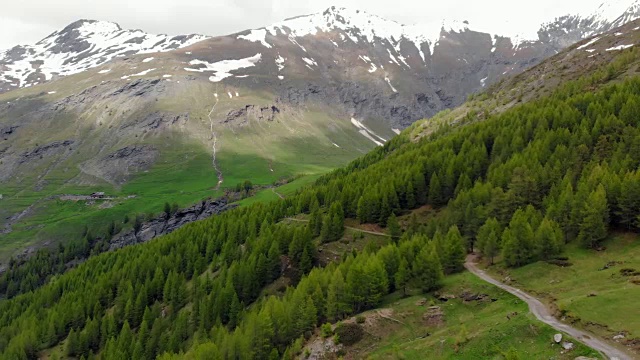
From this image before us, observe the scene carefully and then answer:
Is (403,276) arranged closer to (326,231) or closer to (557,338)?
(557,338)

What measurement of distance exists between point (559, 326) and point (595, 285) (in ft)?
50.3

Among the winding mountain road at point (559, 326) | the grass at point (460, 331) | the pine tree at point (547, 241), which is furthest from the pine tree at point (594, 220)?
the grass at point (460, 331)

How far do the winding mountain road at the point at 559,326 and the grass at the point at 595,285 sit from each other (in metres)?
1.46

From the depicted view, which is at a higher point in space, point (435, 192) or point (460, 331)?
point (460, 331)

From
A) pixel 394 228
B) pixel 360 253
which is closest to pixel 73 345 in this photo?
pixel 360 253

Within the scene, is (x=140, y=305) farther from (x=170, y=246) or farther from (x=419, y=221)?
(x=419, y=221)

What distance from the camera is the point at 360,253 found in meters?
96.9

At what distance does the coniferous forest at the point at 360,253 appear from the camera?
247ft

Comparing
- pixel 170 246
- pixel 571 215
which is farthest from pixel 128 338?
pixel 571 215

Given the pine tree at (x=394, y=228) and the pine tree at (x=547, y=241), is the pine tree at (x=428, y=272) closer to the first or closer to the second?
the pine tree at (x=547, y=241)

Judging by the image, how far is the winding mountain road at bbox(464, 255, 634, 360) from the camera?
42.0 metres

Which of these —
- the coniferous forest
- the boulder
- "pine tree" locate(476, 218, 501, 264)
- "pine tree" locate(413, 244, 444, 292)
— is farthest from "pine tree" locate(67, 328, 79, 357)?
the boulder

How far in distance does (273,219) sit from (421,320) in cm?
7879

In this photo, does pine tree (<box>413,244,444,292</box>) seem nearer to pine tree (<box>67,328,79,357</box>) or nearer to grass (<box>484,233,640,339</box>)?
grass (<box>484,233,640,339</box>)
